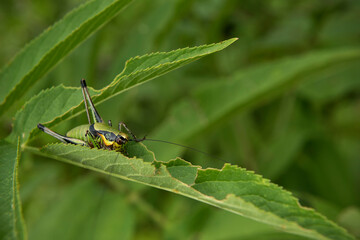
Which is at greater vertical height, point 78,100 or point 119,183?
point 119,183

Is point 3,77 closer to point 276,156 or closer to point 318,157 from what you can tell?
point 276,156

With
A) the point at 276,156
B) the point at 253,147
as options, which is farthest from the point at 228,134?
the point at 276,156

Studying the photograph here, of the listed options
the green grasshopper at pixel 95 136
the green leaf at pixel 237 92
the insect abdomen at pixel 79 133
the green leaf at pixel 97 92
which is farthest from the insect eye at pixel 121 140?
the green leaf at pixel 237 92

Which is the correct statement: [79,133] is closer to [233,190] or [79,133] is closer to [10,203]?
[10,203]

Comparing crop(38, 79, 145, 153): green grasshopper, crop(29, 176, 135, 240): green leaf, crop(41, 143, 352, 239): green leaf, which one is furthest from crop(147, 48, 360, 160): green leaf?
crop(41, 143, 352, 239): green leaf

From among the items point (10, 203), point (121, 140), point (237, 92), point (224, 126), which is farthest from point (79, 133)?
point (224, 126)

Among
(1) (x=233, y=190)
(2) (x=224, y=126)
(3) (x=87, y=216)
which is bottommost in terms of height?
(1) (x=233, y=190)
